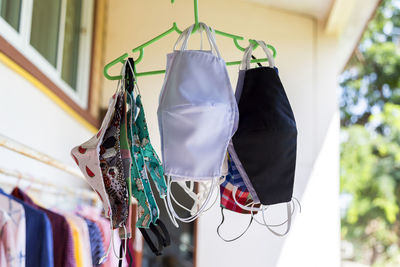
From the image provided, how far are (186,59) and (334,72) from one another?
0.95m

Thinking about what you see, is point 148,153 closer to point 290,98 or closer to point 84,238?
point 84,238

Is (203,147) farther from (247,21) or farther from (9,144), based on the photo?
(247,21)

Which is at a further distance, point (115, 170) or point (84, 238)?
point (84, 238)

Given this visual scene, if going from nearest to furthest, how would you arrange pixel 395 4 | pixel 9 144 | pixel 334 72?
pixel 9 144, pixel 334 72, pixel 395 4

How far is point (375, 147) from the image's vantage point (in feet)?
28.2

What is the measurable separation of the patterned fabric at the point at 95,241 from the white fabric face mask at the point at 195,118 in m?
0.59

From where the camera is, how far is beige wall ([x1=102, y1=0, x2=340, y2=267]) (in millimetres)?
1412

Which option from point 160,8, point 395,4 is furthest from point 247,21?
point 395,4

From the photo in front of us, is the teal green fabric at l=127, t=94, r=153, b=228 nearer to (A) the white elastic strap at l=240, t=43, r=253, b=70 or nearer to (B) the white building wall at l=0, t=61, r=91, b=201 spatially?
(A) the white elastic strap at l=240, t=43, r=253, b=70

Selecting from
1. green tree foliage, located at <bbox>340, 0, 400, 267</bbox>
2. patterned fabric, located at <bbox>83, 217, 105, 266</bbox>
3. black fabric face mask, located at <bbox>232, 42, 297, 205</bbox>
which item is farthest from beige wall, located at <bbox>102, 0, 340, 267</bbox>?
green tree foliage, located at <bbox>340, 0, 400, 267</bbox>

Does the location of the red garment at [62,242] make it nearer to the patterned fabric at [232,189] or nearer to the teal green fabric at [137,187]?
Result: the teal green fabric at [137,187]

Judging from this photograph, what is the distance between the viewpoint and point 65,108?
6.65 ft

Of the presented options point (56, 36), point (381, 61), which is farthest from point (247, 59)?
point (381, 61)

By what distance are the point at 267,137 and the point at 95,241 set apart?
72cm
